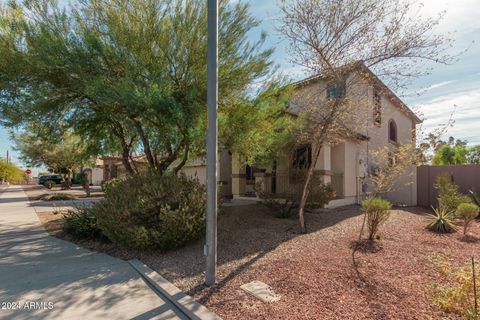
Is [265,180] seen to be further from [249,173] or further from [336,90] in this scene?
[336,90]

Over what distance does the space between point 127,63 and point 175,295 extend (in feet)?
18.0

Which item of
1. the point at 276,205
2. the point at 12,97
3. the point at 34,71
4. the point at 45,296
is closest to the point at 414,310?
the point at 45,296

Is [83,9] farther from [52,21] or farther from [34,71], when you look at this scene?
[34,71]

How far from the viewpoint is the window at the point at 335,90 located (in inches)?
302

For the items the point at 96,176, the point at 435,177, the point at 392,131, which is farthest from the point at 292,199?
the point at 96,176

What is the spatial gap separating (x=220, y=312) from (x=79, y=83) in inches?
244

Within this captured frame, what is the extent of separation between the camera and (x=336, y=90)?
26.2 feet

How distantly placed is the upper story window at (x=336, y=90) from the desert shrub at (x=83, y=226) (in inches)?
281

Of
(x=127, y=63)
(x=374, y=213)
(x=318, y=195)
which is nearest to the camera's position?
(x=374, y=213)

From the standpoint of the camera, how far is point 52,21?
283 inches

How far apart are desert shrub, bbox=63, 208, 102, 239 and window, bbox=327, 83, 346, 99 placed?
7134 millimetres

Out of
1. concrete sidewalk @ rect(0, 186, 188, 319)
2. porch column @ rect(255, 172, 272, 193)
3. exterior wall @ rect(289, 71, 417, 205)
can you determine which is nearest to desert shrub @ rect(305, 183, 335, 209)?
exterior wall @ rect(289, 71, 417, 205)

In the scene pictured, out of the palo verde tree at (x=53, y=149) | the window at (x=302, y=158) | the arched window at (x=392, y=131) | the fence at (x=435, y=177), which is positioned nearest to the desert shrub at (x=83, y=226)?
the palo verde tree at (x=53, y=149)

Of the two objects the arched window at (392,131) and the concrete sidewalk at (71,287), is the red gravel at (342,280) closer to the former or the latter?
the concrete sidewalk at (71,287)
